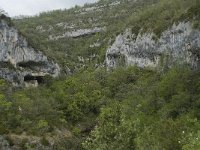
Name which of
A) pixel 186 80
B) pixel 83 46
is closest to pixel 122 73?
pixel 186 80

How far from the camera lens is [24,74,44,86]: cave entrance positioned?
120m

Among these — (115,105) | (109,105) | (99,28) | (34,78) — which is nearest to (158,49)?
(109,105)

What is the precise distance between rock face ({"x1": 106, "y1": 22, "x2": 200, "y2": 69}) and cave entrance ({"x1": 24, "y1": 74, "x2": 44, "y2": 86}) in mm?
18087

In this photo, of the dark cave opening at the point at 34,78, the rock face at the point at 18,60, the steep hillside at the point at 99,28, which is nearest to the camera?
the rock face at the point at 18,60

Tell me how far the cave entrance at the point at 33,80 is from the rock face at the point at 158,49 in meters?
18.1

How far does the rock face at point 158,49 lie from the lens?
105 meters

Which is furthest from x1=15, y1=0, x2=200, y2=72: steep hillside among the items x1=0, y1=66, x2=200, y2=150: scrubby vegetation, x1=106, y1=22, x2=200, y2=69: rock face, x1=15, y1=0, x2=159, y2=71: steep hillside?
x1=0, y1=66, x2=200, y2=150: scrubby vegetation

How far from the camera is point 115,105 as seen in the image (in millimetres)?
83750

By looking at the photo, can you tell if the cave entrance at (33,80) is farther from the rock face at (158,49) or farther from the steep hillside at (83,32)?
the steep hillside at (83,32)

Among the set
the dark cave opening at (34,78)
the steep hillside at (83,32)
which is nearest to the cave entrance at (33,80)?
the dark cave opening at (34,78)

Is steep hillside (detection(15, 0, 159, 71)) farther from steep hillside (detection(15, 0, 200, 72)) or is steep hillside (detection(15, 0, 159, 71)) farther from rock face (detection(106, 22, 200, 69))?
rock face (detection(106, 22, 200, 69))

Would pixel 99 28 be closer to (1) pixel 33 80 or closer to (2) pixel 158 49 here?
(1) pixel 33 80

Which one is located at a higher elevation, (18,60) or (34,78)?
(18,60)

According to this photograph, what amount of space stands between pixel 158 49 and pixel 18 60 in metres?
28.5
